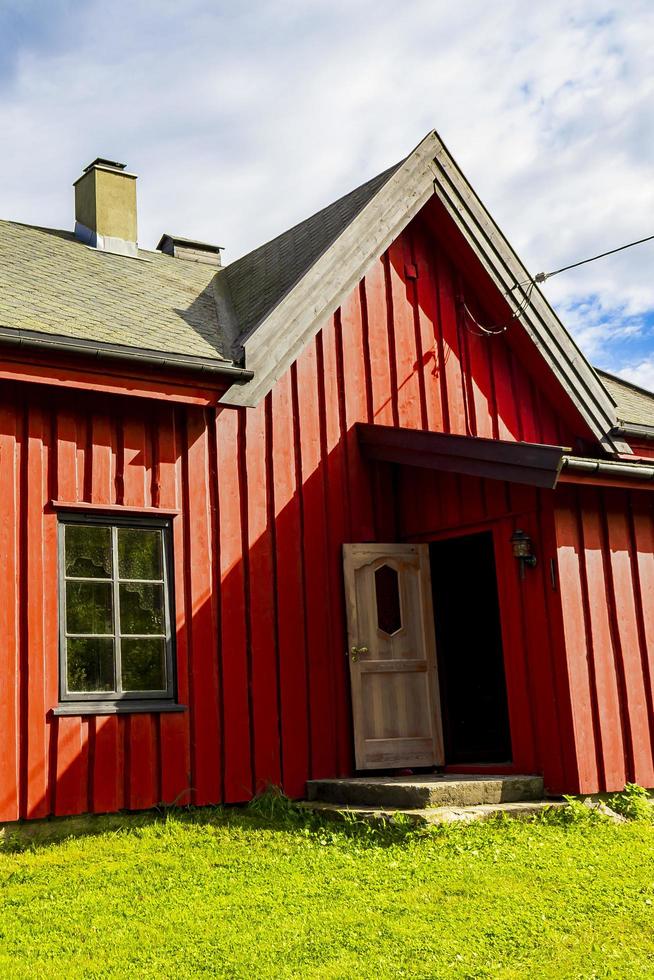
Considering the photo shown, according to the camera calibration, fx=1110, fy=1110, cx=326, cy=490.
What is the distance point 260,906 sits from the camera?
6609 mm

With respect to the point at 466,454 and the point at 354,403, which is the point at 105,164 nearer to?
the point at 354,403

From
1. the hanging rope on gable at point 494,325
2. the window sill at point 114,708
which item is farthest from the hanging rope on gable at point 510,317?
the window sill at point 114,708

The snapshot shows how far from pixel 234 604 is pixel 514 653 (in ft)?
8.52

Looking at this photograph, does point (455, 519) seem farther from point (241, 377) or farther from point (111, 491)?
point (111, 491)

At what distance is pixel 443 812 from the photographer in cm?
850

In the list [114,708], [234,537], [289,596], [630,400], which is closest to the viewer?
[114,708]

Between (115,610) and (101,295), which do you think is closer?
(115,610)

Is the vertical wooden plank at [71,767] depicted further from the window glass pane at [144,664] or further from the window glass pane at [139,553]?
the window glass pane at [139,553]

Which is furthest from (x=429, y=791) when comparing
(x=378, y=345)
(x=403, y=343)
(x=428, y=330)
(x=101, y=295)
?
(x=101, y=295)

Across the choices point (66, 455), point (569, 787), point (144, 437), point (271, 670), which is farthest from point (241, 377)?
point (569, 787)

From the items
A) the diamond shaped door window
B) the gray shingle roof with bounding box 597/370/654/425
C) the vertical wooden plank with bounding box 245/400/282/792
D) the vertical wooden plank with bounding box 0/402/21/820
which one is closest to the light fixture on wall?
the diamond shaped door window

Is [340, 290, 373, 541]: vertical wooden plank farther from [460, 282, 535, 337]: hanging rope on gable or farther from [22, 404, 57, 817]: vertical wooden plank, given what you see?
[22, 404, 57, 817]: vertical wooden plank

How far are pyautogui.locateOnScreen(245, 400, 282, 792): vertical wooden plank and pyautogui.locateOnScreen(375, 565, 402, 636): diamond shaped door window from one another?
118cm

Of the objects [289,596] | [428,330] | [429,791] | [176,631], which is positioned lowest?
[429,791]
